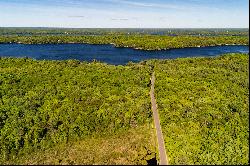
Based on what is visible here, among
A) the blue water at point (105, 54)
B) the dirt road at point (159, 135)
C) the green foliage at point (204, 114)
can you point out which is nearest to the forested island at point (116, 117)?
the green foliage at point (204, 114)

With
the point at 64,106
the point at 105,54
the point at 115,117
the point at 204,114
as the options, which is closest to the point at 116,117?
the point at 115,117

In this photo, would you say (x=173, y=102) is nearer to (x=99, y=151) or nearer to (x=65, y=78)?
(x=99, y=151)

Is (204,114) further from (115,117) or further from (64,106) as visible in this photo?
(64,106)

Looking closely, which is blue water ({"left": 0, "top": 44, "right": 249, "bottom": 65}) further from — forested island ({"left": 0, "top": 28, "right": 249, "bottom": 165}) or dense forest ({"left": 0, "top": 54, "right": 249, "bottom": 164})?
dense forest ({"left": 0, "top": 54, "right": 249, "bottom": 164})

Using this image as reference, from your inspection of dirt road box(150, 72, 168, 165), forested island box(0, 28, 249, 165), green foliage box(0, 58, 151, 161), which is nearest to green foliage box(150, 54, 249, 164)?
forested island box(0, 28, 249, 165)

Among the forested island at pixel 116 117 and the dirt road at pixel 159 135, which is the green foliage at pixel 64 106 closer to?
the forested island at pixel 116 117

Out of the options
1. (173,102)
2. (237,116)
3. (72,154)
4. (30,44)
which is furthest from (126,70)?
(30,44)
